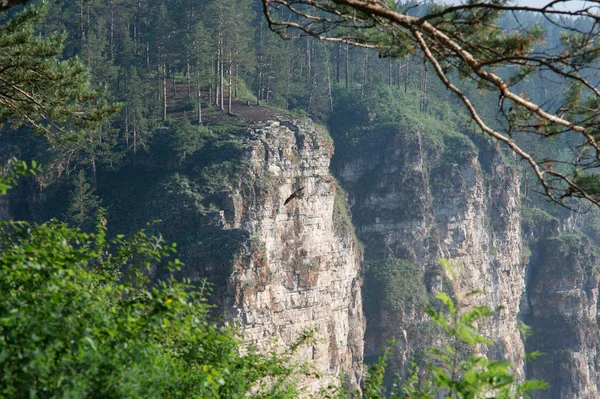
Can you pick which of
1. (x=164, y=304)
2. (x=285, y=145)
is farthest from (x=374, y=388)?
(x=285, y=145)

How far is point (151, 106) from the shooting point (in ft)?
117

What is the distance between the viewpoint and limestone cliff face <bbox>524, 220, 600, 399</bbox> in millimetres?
48531

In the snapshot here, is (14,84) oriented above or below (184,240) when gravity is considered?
above

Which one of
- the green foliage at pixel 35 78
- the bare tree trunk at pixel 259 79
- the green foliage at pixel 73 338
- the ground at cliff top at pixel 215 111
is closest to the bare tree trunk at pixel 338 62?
the bare tree trunk at pixel 259 79

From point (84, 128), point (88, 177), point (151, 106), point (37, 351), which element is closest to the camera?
point (37, 351)

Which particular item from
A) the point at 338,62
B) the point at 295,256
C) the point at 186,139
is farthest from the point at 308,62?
the point at 295,256

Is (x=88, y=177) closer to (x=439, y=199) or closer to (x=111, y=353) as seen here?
(x=439, y=199)

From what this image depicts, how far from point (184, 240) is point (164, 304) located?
2489cm

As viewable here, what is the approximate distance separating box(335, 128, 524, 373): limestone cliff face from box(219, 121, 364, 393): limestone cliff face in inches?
179

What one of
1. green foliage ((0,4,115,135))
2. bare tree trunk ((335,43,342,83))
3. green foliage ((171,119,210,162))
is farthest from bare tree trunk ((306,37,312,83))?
green foliage ((0,4,115,135))

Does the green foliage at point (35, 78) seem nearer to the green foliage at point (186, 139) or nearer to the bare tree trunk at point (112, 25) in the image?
the green foliage at point (186, 139)

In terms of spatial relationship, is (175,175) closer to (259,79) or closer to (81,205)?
(81,205)

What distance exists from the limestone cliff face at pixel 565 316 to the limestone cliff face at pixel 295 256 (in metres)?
19.5

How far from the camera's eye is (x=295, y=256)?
32.6 metres
